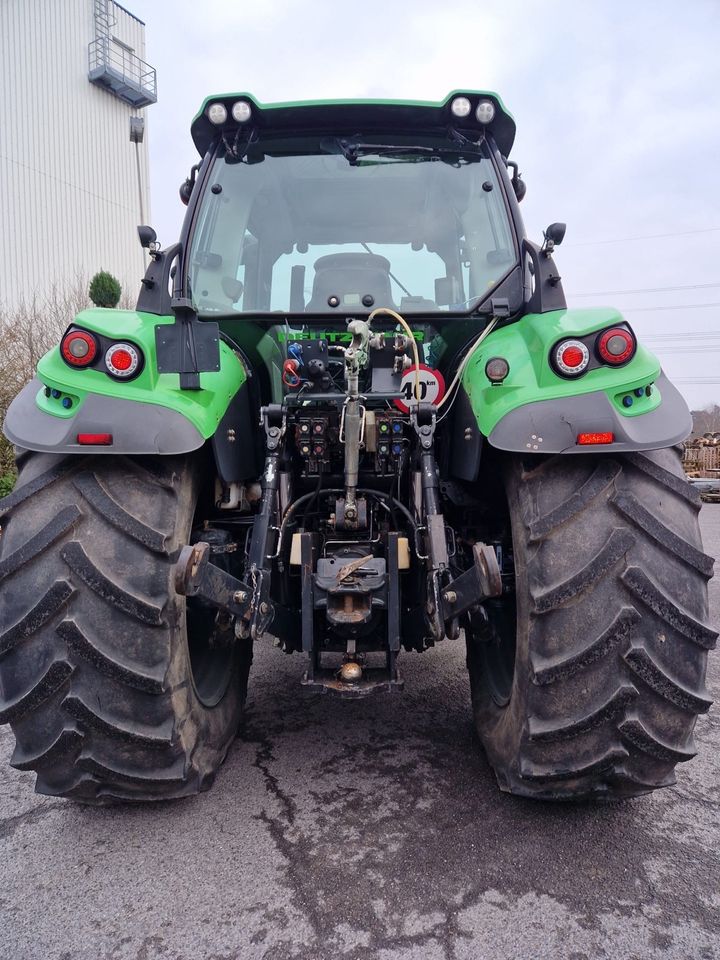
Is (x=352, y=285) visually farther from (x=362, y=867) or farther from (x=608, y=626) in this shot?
(x=362, y=867)

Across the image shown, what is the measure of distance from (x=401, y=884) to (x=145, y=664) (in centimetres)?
97

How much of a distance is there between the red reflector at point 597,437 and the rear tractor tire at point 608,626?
11cm

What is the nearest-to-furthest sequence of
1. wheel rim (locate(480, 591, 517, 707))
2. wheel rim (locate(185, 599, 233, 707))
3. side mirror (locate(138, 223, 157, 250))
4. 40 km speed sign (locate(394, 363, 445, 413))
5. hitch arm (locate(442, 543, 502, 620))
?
1. hitch arm (locate(442, 543, 502, 620))
2. 40 km speed sign (locate(394, 363, 445, 413))
3. wheel rim (locate(480, 591, 517, 707))
4. wheel rim (locate(185, 599, 233, 707))
5. side mirror (locate(138, 223, 157, 250))

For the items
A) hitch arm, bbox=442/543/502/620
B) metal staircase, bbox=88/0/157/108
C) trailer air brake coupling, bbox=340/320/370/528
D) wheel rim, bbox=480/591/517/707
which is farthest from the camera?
metal staircase, bbox=88/0/157/108

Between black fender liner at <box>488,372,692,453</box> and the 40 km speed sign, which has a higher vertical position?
the 40 km speed sign

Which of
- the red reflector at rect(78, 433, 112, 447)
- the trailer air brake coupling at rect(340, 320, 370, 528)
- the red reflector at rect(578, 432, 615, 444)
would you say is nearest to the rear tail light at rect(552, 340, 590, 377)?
the red reflector at rect(578, 432, 615, 444)

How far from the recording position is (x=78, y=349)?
2.07 meters

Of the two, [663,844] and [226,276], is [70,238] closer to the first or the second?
[226,276]

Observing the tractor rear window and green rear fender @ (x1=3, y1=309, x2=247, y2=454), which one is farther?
the tractor rear window

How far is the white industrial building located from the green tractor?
1942 centimetres

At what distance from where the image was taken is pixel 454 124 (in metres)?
2.80

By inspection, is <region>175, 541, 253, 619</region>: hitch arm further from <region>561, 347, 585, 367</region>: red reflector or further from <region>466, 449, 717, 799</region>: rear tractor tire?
<region>561, 347, 585, 367</region>: red reflector

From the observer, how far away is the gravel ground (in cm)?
172

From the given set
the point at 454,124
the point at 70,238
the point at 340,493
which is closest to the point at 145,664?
the point at 340,493
